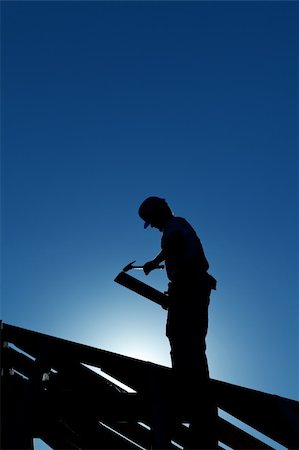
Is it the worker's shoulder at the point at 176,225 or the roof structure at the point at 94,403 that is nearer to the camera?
the roof structure at the point at 94,403

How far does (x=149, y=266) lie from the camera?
4.16 m

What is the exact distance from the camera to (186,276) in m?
3.93

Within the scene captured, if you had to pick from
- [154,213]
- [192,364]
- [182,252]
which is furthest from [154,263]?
[192,364]

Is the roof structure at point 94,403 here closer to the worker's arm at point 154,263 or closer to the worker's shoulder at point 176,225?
the worker's arm at point 154,263

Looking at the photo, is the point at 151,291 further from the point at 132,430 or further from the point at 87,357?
the point at 132,430

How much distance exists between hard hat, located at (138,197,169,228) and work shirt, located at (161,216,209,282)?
26cm

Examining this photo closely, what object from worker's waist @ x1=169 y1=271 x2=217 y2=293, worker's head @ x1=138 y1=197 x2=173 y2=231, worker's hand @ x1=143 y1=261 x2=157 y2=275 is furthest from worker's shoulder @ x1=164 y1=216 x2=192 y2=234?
worker's waist @ x1=169 y1=271 x2=217 y2=293

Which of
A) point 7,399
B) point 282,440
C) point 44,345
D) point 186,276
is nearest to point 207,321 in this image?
point 186,276

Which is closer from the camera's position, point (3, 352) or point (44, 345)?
point (44, 345)

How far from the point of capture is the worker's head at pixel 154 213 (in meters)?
4.41

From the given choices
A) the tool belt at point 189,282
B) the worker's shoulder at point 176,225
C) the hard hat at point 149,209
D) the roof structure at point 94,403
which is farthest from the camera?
the hard hat at point 149,209

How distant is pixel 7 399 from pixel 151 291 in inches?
61.3

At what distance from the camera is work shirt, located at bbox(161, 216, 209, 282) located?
394 centimetres

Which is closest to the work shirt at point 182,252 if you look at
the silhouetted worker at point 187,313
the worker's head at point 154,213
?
the silhouetted worker at point 187,313
